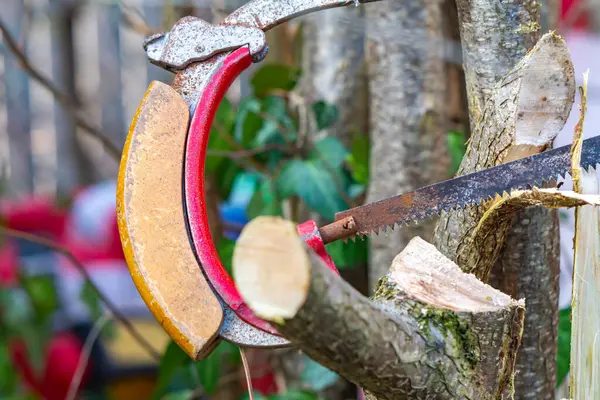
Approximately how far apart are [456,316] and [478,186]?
137 millimetres

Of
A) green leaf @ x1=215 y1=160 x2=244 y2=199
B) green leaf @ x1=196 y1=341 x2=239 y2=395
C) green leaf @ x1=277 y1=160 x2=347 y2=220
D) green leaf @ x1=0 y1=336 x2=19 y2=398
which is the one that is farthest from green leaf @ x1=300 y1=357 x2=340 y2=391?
green leaf @ x1=0 y1=336 x2=19 y2=398

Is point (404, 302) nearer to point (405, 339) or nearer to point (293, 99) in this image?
point (405, 339)

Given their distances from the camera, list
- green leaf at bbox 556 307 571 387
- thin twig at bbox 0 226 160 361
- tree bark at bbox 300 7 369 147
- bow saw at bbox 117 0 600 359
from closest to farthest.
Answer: bow saw at bbox 117 0 600 359
green leaf at bbox 556 307 571 387
thin twig at bbox 0 226 160 361
tree bark at bbox 300 7 369 147

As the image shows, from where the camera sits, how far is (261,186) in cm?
125

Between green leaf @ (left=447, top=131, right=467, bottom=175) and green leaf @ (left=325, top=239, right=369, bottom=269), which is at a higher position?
green leaf @ (left=447, top=131, right=467, bottom=175)

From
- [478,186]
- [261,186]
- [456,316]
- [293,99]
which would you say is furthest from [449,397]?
[293,99]

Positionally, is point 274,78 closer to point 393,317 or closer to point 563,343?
point 563,343

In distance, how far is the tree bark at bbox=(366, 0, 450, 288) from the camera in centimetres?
108

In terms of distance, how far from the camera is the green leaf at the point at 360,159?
1.19m

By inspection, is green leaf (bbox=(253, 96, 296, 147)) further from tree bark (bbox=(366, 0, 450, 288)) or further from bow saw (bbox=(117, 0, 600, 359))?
bow saw (bbox=(117, 0, 600, 359))

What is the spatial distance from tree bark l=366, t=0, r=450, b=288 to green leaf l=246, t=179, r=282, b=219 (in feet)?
0.60

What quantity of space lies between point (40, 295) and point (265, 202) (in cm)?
133

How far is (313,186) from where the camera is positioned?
1.13 m

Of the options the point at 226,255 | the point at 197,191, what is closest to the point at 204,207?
the point at 197,191
